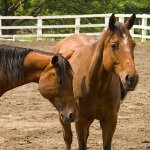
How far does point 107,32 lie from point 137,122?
3005 millimetres

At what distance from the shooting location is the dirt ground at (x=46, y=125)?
6617 mm

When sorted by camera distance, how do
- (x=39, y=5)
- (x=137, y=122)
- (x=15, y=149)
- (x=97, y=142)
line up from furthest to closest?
(x=39, y=5), (x=137, y=122), (x=97, y=142), (x=15, y=149)

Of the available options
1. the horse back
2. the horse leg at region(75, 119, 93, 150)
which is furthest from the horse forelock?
the horse back

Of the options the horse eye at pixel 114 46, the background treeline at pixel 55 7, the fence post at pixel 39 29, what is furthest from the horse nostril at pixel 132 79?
the background treeline at pixel 55 7

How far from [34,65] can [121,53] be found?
2.87ft

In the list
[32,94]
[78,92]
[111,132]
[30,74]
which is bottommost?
[32,94]

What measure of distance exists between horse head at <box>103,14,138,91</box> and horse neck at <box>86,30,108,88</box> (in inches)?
6.1

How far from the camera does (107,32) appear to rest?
5.12m

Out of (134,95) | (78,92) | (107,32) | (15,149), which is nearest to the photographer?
(107,32)

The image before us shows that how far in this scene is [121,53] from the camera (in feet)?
15.8

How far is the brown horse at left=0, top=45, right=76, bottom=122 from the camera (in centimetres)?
468

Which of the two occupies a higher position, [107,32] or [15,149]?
[107,32]

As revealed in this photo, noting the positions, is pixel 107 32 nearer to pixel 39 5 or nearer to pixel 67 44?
pixel 67 44

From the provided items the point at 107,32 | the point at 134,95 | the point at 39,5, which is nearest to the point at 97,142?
the point at 107,32
